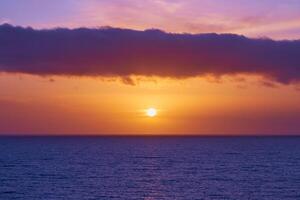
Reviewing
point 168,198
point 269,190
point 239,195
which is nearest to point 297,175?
point 269,190

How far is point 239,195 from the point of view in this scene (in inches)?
2776

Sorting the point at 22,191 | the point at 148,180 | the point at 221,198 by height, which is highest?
the point at 148,180

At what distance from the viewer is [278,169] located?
110312mm

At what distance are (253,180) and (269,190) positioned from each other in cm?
1314

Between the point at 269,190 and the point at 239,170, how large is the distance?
34.9m

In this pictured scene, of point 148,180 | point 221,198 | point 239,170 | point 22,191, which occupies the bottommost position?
point 221,198

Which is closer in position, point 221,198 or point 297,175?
point 221,198

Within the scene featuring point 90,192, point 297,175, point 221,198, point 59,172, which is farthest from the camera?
point 59,172

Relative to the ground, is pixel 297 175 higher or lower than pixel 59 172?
lower

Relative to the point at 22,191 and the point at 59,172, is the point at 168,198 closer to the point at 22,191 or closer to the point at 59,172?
the point at 22,191

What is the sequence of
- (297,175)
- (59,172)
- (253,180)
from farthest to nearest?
(59,172), (297,175), (253,180)

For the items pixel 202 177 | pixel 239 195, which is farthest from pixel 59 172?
pixel 239 195

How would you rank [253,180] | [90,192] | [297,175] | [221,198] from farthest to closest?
1. [297,175]
2. [253,180]
3. [90,192]
4. [221,198]

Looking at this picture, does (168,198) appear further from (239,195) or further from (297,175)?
(297,175)
